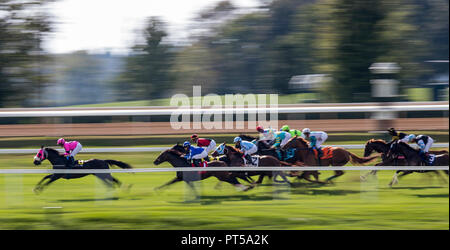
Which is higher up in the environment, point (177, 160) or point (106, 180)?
point (177, 160)

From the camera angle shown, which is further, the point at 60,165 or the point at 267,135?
the point at 267,135

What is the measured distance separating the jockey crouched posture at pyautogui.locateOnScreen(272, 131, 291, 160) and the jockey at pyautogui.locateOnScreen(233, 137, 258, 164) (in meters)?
0.40

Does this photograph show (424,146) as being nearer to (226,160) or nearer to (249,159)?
(249,159)

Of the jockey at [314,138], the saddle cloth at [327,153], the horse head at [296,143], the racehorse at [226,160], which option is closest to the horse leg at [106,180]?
the racehorse at [226,160]

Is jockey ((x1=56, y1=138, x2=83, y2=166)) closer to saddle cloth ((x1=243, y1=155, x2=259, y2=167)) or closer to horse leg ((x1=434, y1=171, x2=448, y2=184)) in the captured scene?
saddle cloth ((x1=243, y1=155, x2=259, y2=167))

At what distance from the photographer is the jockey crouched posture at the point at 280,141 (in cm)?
691

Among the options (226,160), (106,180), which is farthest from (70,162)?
(226,160)

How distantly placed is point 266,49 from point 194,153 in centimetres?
1578

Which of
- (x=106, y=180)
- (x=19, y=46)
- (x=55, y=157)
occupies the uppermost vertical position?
(x=19, y=46)

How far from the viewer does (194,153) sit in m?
6.16

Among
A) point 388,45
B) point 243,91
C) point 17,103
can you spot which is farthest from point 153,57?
point 388,45

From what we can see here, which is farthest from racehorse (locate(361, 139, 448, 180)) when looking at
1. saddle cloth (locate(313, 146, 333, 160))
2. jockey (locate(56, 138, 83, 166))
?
jockey (locate(56, 138, 83, 166))

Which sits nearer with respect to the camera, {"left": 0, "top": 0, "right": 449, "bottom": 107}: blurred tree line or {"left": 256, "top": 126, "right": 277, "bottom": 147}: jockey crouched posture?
{"left": 256, "top": 126, "right": 277, "bottom": 147}: jockey crouched posture

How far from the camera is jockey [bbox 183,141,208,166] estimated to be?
615cm
